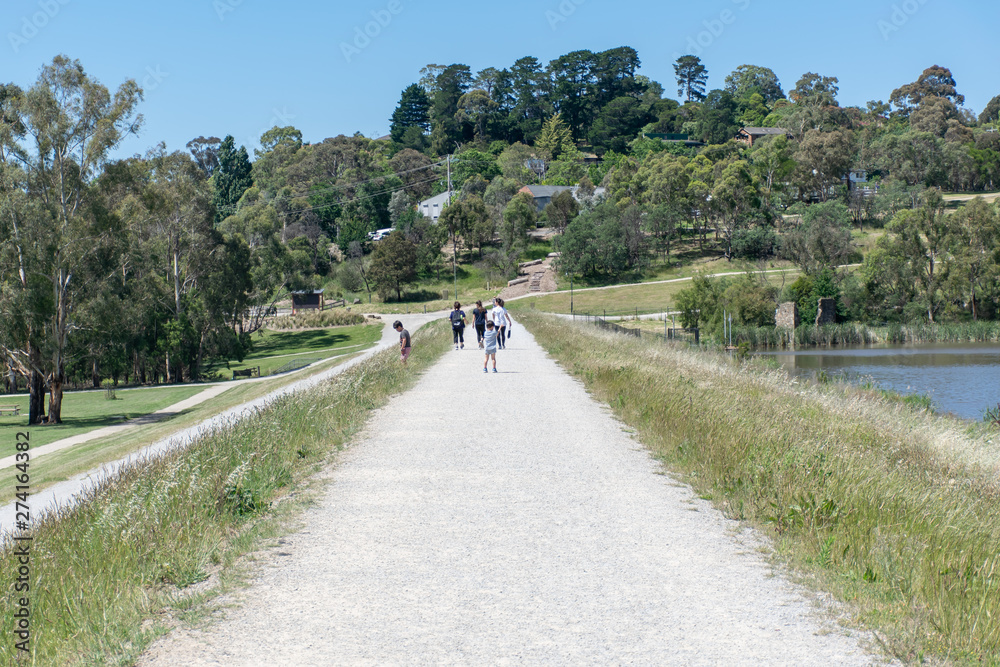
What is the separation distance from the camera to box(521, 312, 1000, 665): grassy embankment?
16.2ft

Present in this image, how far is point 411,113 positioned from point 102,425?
153594 millimetres

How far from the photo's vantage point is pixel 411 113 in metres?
178

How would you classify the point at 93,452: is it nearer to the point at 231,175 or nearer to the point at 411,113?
the point at 231,175

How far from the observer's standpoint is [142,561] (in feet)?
19.9

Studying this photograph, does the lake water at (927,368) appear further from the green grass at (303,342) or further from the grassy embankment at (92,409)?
the green grass at (303,342)

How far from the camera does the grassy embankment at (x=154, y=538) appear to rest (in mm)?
4918

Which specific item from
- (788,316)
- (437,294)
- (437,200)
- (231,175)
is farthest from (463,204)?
(231,175)

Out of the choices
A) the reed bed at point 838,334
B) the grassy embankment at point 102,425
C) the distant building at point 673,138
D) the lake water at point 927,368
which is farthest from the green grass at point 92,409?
the distant building at point 673,138

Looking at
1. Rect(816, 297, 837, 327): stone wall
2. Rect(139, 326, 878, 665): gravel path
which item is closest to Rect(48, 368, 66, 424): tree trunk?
Rect(139, 326, 878, 665): gravel path

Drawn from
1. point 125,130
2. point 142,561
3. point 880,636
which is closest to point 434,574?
point 142,561

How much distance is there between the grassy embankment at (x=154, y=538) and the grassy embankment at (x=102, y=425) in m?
7.53

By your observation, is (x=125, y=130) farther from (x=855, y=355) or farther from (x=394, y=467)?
(x=855, y=355)

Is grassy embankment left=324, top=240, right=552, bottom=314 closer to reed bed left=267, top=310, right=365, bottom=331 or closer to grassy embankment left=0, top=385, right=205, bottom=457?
reed bed left=267, top=310, right=365, bottom=331

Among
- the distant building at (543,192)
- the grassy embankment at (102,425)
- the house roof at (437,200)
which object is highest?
the house roof at (437,200)
